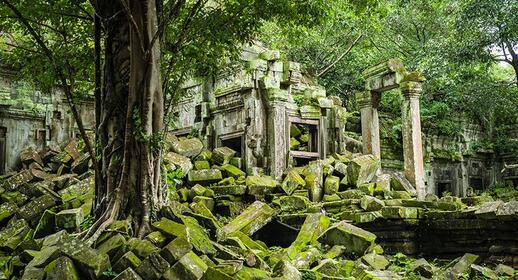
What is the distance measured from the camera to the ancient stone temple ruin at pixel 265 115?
475 inches

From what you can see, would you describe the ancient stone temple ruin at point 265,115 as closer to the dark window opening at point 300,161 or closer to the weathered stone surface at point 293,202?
the dark window opening at point 300,161

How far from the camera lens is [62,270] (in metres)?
4.28

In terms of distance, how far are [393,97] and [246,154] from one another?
982cm

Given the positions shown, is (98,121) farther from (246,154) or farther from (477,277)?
(246,154)

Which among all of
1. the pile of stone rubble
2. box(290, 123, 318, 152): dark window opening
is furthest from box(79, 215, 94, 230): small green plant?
box(290, 123, 318, 152): dark window opening

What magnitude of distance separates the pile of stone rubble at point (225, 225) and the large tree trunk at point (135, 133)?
0.27m

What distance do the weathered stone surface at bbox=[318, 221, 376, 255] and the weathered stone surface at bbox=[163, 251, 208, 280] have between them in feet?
9.70

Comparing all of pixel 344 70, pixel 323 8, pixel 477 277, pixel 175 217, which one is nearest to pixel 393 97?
pixel 344 70

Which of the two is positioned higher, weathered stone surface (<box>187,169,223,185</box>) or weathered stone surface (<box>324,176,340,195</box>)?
weathered stone surface (<box>187,169,223,185</box>)

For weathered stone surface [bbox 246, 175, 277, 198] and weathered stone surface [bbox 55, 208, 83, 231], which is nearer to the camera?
weathered stone surface [bbox 55, 208, 83, 231]

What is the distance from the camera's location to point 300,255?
19.9ft

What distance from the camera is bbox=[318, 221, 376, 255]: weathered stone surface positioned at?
681 centimetres

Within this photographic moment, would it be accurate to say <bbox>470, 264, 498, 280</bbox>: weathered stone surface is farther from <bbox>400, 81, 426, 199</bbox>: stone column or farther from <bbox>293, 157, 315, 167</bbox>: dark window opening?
<bbox>293, 157, 315, 167</bbox>: dark window opening

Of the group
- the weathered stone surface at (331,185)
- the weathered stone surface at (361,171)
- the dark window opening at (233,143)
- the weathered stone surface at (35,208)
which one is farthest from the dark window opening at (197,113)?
the weathered stone surface at (35,208)
